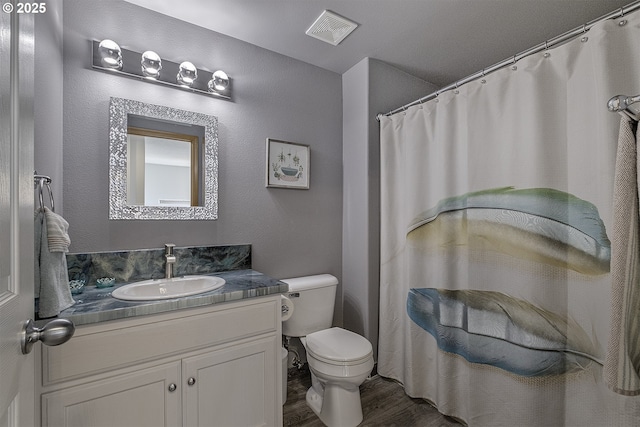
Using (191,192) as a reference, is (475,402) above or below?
below

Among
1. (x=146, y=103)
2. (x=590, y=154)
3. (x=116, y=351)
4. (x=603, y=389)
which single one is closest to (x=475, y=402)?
(x=603, y=389)

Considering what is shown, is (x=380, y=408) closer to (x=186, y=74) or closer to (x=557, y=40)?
(x=557, y=40)

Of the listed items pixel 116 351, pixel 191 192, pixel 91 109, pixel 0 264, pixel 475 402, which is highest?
pixel 91 109

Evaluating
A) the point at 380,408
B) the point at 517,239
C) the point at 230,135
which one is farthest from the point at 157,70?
the point at 380,408

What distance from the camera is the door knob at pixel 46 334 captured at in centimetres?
58

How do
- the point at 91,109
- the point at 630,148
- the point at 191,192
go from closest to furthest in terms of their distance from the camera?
1. the point at 630,148
2. the point at 91,109
3. the point at 191,192

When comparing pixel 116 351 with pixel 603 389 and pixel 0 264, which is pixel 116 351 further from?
pixel 603 389

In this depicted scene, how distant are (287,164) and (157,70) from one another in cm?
94

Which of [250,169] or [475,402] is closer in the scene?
[475,402]

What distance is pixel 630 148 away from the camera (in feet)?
2.65

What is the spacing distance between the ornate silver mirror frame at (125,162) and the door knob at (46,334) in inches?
42.2

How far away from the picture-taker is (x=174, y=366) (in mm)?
1201

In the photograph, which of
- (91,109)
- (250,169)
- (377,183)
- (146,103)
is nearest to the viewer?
(91,109)

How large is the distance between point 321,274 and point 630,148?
5.87 ft
